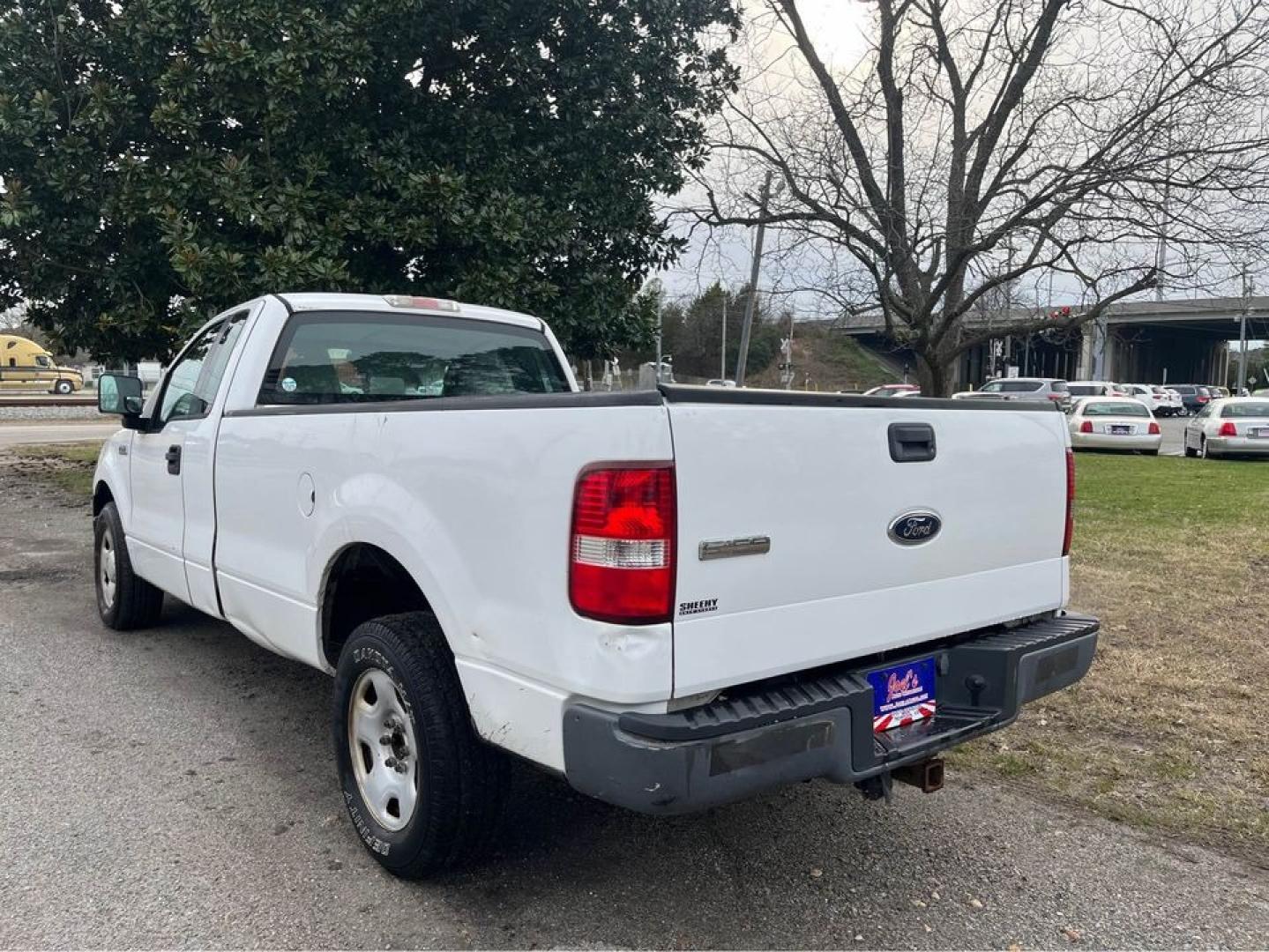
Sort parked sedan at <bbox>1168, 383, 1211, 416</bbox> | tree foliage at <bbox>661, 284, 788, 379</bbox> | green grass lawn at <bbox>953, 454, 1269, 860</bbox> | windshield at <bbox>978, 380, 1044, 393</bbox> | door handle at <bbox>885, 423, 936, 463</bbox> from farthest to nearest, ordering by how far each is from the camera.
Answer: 1. tree foliage at <bbox>661, 284, 788, 379</bbox>
2. parked sedan at <bbox>1168, 383, 1211, 416</bbox>
3. windshield at <bbox>978, 380, 1044, 393</bbox>
4. green grass lawn at <bbox>953, 454, 1269, 860</bbox>
5. door handle at <bbox>885, 423, 936, 463</bbox>

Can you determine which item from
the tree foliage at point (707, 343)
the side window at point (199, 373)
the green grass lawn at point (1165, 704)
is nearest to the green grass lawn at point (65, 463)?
the side window at point (199, 373)

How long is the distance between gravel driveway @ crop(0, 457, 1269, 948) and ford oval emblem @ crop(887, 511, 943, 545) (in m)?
1.16

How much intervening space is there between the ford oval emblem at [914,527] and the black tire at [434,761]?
135 centimetres

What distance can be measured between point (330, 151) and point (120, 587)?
5.11m

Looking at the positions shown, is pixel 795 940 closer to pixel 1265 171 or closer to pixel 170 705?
pixel 170 705

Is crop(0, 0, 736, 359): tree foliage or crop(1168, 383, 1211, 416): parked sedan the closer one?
crop(0, 0, 736, 359): tree foliage

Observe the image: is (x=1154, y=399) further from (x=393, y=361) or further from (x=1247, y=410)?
(x=393, y=361)

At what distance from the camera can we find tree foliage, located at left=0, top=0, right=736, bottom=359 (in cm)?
871

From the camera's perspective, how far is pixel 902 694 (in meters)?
2.96

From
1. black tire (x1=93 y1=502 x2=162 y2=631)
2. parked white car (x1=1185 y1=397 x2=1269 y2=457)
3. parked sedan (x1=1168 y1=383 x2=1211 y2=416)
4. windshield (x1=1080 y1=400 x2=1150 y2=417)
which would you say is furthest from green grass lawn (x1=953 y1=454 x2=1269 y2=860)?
parked sedan (x1=1168 y1=383 x2=1211 y2=416)

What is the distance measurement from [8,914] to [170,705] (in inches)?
75.1

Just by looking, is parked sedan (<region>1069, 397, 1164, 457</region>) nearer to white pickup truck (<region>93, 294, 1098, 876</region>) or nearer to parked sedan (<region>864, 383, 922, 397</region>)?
parked sedan (<region>864, 383, 922, 397</region>)

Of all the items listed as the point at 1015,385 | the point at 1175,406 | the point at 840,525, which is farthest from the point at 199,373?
→ the point at 1175,406

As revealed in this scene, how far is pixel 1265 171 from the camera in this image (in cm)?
1041
